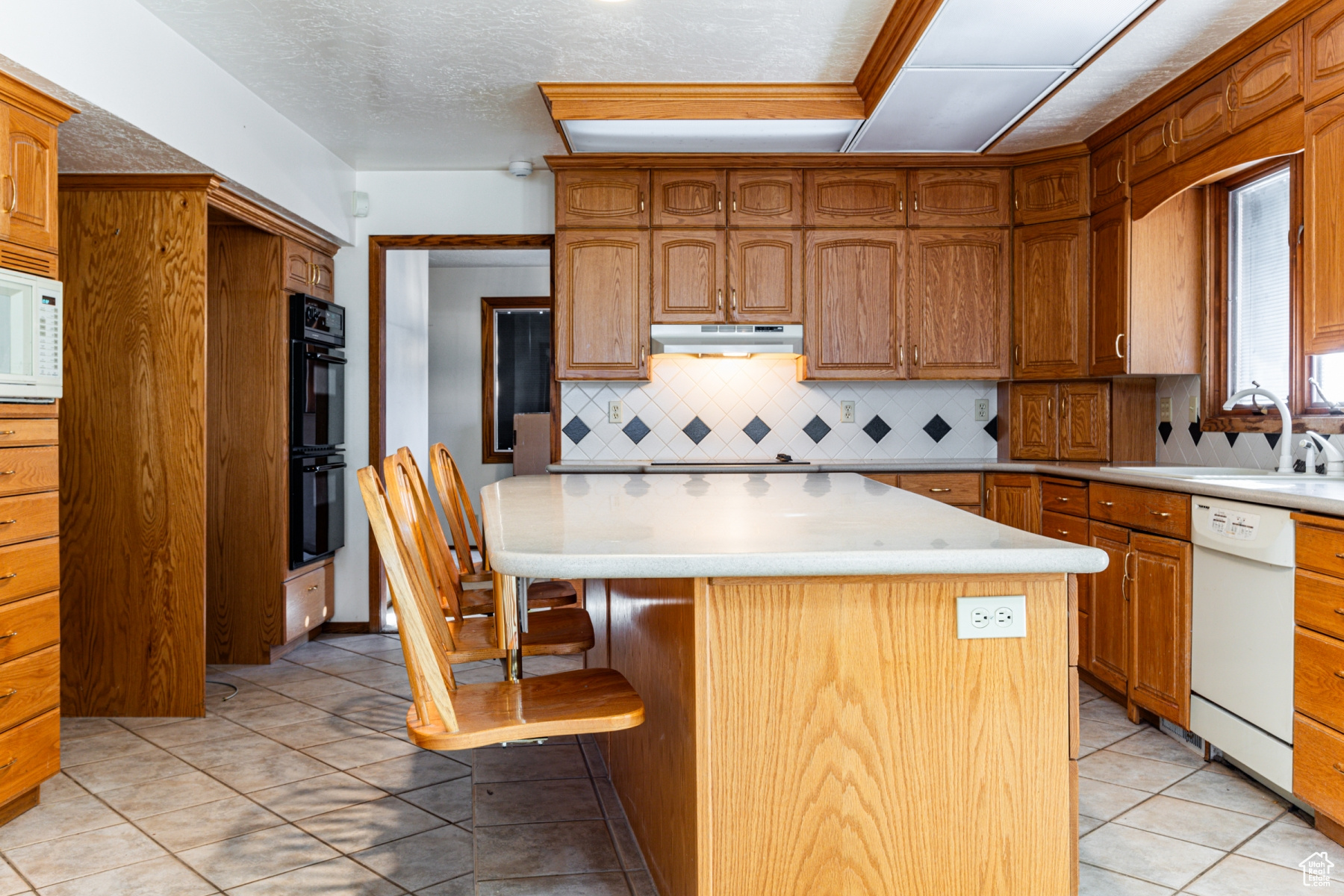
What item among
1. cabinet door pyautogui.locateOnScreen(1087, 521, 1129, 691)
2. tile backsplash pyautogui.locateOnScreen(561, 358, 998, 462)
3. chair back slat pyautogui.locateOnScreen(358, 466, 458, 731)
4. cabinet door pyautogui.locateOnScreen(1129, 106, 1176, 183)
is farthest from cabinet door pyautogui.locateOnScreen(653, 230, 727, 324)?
chair back slat pyautogui.locateOnScreen(358, 466, 458, 731)

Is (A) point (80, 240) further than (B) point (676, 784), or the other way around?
(A) point (80, 240)

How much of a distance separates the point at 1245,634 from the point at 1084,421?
2.00 m

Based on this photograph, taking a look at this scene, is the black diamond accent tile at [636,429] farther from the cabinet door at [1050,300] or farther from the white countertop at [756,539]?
the white countertop at [756,539]

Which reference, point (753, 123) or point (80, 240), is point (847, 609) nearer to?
point (753, 123)

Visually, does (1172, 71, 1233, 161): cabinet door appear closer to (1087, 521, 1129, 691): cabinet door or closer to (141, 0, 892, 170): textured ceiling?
(141, 0, 892, 170): textured ceiling

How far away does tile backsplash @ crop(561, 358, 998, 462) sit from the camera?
16.1 feet

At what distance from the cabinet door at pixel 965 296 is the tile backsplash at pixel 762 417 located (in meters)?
0.31

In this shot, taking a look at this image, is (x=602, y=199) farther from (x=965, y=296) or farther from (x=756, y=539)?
(x=756, y=539)

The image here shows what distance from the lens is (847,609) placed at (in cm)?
139

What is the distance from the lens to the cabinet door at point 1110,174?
3945 millimetres

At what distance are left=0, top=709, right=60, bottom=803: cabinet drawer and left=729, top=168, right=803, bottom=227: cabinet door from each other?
3.42 metres

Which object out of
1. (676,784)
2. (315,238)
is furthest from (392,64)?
(676,784)

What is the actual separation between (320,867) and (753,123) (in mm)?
3232

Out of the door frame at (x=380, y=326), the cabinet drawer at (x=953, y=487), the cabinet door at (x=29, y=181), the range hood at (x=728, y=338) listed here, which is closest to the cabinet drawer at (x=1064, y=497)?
the cabinet drawer at (x=953, y=487)
